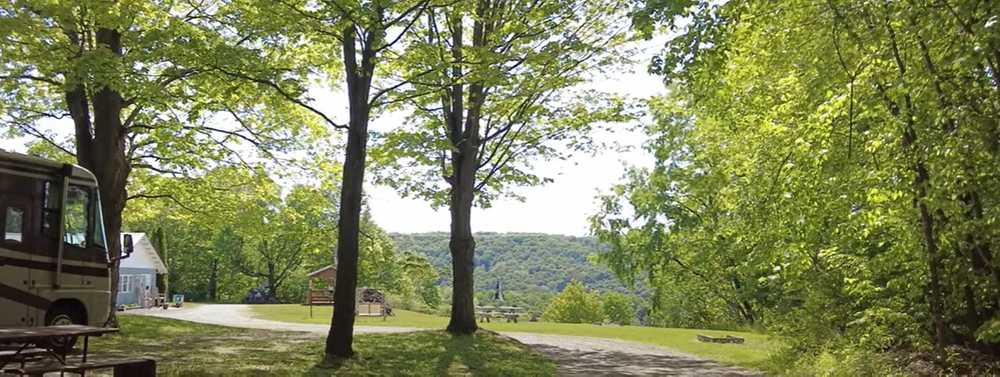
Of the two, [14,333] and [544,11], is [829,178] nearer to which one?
[544,11]

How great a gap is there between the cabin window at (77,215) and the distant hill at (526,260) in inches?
3051

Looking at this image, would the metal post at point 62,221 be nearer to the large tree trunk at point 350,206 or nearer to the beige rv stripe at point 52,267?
the beige rv stripe at point 52,267

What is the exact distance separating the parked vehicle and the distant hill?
7728cm

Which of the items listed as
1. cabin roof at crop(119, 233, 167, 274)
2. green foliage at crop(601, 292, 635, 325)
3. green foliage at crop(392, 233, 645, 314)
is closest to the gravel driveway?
cabin roof at crop(119, 233, 167, 274)

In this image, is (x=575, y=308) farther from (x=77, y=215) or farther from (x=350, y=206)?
(x=77, y=215)

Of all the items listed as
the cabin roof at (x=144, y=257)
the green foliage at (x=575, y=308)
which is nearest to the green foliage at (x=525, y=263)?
the green foliage at (x=575, y=308)

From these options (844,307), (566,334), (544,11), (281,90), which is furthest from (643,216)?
(281,90)

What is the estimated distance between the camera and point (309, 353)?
13.7 metres

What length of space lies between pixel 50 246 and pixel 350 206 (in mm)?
4935

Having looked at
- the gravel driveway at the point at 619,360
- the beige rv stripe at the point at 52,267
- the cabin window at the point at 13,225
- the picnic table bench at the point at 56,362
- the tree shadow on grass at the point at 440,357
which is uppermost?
the cabin window at the point at 13,225

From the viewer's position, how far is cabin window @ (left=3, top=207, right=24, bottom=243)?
37.4 feet

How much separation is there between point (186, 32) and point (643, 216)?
25002 mm

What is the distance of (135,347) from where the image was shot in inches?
575

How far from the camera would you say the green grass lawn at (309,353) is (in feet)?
37.2
